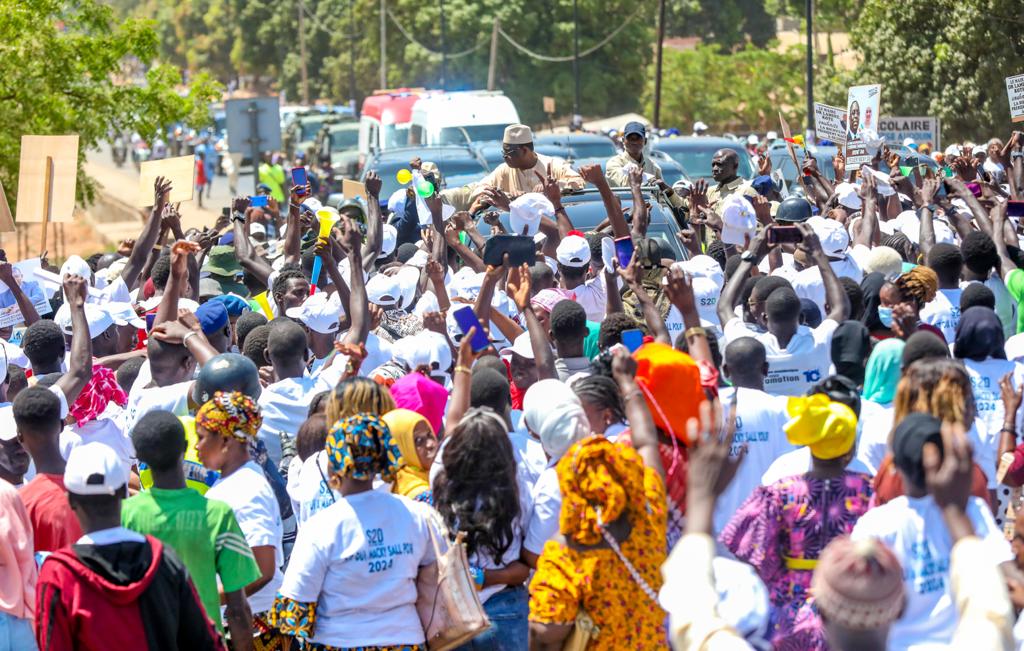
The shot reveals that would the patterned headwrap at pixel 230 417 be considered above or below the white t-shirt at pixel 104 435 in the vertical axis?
above

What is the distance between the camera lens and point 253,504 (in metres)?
4.78

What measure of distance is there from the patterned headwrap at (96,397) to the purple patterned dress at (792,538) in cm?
290

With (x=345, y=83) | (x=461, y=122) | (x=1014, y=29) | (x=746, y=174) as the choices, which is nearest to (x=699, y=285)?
(x=746, y=174)

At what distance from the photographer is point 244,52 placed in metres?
70.2

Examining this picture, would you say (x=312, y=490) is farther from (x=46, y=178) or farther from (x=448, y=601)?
(x=46, y=178)

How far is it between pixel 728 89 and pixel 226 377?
38574 millimetres

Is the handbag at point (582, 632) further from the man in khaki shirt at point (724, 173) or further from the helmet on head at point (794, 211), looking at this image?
the man in khaki shirt at point (724, 173)

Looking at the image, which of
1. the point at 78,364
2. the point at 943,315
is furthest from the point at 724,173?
the point at 78,364

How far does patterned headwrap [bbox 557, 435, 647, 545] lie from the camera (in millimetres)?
4074

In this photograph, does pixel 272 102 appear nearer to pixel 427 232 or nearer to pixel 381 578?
pixel 427 232

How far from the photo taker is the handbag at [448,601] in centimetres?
447

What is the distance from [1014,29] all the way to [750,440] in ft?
68.6

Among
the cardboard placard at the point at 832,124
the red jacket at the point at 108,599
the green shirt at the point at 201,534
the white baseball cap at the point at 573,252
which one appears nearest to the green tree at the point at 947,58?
the cardboard placard at the point at 832,124

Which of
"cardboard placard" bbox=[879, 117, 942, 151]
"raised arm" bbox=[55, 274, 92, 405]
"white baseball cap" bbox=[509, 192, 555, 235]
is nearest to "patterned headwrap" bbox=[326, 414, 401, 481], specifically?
"raised arm" bbox=[55, 274, 92, 405]
